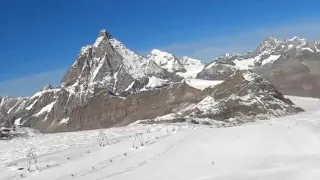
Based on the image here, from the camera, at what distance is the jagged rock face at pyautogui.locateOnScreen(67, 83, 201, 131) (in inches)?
5167

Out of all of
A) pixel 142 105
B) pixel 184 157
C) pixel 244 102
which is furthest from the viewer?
pixel 142 105

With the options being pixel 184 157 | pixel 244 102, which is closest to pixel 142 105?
pixel 244 102

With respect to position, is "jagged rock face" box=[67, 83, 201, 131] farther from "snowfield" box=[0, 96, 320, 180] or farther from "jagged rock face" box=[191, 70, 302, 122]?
"snowfield" box=[0, 96, 320, 180]

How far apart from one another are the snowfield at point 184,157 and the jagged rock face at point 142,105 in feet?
275

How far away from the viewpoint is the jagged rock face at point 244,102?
254ft

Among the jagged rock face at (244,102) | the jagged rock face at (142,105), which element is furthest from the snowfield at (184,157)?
the jagged rock face at (142,105)

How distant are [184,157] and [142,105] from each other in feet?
454

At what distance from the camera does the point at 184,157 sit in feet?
74.6

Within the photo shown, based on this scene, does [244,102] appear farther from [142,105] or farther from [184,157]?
[142,105]

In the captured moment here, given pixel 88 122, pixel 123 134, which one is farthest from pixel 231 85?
pixel 88 122

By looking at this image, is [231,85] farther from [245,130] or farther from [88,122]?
[88,122]

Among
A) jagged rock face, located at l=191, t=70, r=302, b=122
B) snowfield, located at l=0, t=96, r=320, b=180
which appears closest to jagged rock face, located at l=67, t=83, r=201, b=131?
jagged rock face, located at l=191, t=70, r=302, b=122

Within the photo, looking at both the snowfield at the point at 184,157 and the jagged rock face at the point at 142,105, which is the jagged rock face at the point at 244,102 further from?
the snowfield at the point at 184,157

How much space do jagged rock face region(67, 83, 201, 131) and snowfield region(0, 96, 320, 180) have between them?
83.7 metres
